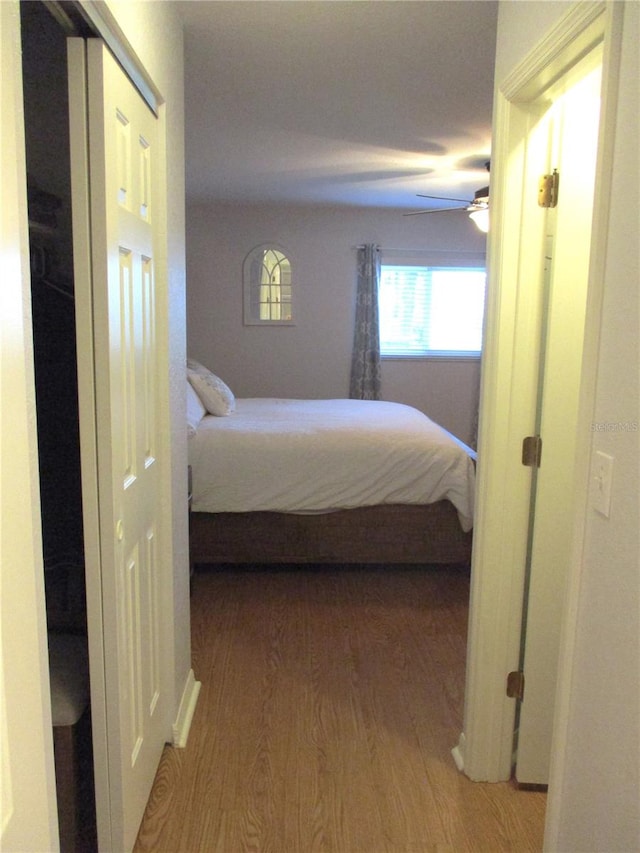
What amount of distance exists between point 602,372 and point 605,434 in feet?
0.37

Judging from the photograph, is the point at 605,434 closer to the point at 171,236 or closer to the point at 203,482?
the point at 171,236

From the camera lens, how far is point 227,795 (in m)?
1.95

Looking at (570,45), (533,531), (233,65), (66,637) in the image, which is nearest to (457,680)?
(533,531)

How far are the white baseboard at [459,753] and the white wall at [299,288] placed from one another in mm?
4421

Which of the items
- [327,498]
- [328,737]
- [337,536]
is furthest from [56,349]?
[337,536]

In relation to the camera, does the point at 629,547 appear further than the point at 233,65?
No

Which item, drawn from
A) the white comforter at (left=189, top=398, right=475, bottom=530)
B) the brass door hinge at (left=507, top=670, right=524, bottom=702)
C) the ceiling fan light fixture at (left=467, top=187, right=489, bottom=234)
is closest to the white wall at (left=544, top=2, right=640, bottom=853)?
the brass door hinge at (left=507, top=670, right=524, bottom=702)

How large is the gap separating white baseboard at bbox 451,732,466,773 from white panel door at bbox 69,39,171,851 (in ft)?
3.19

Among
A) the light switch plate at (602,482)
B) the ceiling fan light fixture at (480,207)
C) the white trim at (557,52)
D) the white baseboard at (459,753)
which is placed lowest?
the white baseboard at (459,753)

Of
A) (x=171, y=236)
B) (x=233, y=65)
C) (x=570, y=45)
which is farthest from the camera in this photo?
(x=233, y=65)

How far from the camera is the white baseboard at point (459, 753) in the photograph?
208 cm

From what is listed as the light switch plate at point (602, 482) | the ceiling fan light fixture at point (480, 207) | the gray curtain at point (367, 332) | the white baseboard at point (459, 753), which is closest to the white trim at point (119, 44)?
the light switch plate at point (602, 482)

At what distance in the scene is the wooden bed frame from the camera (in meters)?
3.52

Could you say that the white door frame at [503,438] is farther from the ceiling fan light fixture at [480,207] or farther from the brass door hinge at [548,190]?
the ceiling fan light fixture at [480,207]
